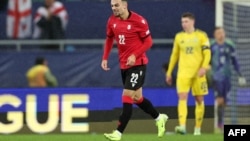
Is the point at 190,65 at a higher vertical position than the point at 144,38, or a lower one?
lower

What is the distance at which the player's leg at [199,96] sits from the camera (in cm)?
1881

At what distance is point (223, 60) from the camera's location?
826 inches

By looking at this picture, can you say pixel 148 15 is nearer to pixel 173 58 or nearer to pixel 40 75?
pixel 173 58

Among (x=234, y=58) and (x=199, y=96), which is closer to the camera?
(x=199, y=96)

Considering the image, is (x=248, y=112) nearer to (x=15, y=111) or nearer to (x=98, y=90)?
(x=98, y=90)

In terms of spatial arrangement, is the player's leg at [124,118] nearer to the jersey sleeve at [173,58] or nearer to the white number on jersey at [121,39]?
the white number on jersey at [121,39]

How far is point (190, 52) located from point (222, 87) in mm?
2537

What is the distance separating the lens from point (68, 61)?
20.4 metres

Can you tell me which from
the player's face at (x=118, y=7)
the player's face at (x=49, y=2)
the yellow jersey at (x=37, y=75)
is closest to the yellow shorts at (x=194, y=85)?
the yellow jersey at (x=37, y=75)

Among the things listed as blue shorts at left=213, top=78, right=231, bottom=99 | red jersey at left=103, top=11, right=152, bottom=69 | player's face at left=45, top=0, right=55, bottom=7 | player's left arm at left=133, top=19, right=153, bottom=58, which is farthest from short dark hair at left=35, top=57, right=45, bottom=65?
player's left arm at left=133, top=19, right=153, bottom=58

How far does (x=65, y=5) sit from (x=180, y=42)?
3.22 meters

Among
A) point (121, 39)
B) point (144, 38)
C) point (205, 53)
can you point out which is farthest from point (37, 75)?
point (144, 38)

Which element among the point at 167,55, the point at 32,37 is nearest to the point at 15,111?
the point at 32,37

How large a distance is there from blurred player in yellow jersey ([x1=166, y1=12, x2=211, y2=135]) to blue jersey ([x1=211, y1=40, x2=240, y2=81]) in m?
1.96
